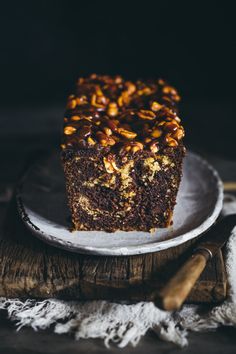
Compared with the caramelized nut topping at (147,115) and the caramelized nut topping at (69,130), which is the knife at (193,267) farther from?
the caramelized nut topping at (69,130)

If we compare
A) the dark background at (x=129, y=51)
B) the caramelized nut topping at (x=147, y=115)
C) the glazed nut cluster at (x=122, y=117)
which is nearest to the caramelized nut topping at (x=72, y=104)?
the glazed nut cluster at (x=122, y=117)

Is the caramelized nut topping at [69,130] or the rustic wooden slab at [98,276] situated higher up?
the caramelized nut topping at [69,130]

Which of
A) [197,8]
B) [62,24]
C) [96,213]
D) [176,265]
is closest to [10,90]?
[62,24]

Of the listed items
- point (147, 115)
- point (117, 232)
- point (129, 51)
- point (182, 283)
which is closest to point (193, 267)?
point (182, 283)

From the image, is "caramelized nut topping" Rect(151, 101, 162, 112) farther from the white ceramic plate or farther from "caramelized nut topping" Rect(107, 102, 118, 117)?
the white ceramic plate

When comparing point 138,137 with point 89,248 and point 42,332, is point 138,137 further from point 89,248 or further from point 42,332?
point 42,332

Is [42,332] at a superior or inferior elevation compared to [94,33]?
inferior
